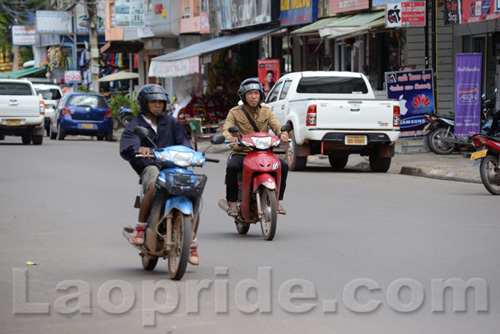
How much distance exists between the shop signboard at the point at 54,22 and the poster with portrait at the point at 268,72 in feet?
114

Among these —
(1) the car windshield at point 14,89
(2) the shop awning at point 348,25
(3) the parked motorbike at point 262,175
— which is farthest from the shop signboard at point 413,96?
(1) the car windshield at point 14,89

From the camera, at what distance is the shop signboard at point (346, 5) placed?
2720 cm

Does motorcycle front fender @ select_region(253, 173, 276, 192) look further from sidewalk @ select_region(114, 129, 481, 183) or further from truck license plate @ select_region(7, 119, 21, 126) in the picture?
truck license plate @ select_region(7, 119, 21, 126)

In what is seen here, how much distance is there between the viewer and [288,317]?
6.33 metres

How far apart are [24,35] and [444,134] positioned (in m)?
58.5

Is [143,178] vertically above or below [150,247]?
above

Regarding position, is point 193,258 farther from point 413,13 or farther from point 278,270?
point 413,13

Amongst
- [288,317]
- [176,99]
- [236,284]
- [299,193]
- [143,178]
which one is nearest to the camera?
[288,317]

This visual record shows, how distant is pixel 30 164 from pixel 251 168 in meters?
12.3

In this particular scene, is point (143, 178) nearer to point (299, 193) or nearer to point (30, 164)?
point (299, 193)

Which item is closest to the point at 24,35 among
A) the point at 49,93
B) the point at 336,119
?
the point at 49,93

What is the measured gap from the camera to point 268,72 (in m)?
29.8

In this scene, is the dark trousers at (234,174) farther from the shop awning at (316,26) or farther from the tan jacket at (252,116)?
the shop awning at (316,26)

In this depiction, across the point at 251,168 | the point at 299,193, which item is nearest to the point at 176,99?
the point at 299,193
